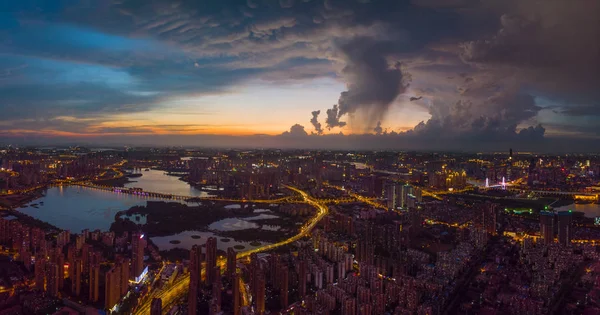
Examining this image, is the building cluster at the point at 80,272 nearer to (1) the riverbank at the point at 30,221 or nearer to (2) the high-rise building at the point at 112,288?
(2) the high-rise building at the point at 112,288

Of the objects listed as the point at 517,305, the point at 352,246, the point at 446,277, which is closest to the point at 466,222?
→ the point at 352,246

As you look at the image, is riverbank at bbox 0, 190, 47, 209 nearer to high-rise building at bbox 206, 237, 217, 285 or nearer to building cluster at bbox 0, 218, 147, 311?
building cluster at bbox 0, 218, 147, 311

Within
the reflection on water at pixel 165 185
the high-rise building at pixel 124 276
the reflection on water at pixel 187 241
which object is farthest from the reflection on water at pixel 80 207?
the high-rise building at pixel 124 276

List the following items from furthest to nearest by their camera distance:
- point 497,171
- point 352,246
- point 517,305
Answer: point 497,171, point 352,246, point 517,305

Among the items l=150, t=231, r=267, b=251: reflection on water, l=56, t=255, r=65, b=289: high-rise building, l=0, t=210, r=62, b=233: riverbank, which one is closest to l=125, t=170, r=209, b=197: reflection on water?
l=0, t=210, r=62, b=233: riverbank

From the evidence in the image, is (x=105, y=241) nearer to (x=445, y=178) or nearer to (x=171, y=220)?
(x=171, y=220)

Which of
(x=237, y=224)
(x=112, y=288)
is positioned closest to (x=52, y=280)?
(x=112, y=288)

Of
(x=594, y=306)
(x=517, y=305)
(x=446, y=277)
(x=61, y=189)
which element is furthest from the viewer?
(x=61, y=189)
